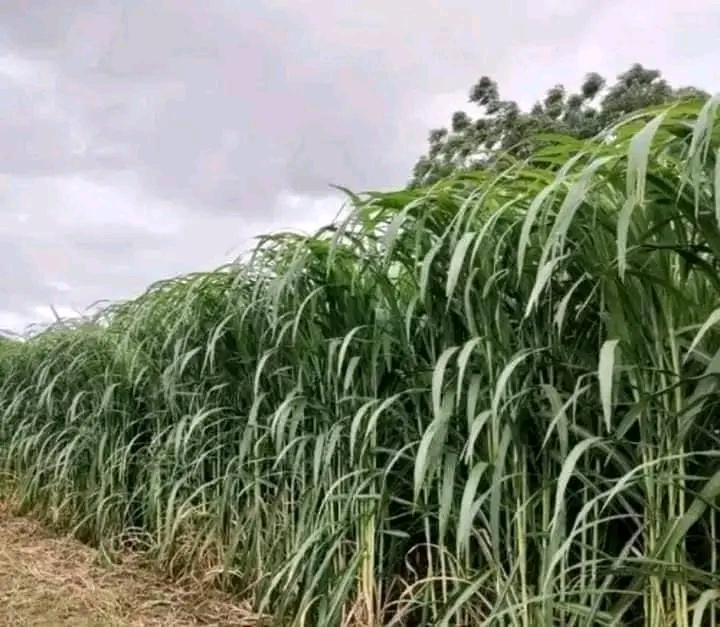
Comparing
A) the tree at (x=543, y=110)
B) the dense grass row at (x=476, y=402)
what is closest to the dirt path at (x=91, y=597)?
the dense grass row at (x=476, y=402)

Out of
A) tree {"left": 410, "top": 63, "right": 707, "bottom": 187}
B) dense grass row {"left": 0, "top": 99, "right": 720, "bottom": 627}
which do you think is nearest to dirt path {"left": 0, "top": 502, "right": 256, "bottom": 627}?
dense grass row {"left": 0, "top": 99, "right": 720, "bottom": 627}

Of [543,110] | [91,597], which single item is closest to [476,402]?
[91,597]

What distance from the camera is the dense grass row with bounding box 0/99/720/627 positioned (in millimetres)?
1286

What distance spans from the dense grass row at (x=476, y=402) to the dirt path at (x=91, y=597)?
124 mm

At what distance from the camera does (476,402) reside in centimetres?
158

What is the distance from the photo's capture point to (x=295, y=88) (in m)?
6.52

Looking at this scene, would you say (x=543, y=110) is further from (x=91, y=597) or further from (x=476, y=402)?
(x=476, y=402)

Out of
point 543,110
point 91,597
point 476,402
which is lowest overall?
point 91,597

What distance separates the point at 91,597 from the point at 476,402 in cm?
170

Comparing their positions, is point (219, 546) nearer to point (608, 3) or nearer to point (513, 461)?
point (513, 461)

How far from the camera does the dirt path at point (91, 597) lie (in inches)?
94.7

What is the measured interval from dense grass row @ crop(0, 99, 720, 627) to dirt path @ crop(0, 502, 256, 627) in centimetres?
12

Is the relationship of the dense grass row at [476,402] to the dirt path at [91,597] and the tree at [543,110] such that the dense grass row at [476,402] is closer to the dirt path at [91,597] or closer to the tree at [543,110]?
the dirt path at [91,597]

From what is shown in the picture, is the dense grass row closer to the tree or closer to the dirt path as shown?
the dirt path
